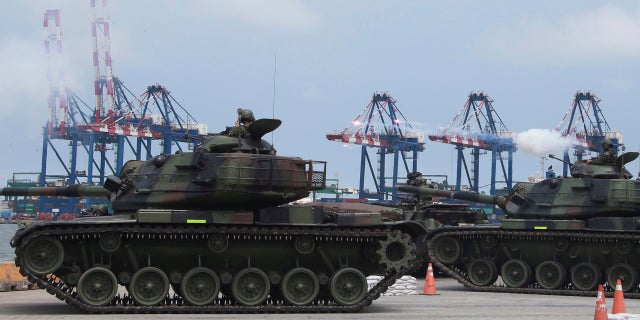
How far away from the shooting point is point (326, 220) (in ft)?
89.0

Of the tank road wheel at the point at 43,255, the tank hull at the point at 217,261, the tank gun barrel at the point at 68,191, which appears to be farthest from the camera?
the tank gun barrel at the point at 68,191

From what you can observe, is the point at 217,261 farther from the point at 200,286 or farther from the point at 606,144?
the point at 606,144

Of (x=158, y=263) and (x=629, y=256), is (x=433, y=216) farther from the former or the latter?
(x=158, y=263)

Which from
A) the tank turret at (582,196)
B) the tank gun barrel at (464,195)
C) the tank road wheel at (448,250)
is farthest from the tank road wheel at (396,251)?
the tank gun barrel at (464,195)

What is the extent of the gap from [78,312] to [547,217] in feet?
55.0

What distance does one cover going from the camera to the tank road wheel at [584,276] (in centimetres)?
3525

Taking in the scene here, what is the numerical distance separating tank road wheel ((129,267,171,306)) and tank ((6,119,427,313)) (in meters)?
0.02

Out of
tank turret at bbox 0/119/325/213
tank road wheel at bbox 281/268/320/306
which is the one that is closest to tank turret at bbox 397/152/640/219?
tank turret at bbox 0/119/325/213

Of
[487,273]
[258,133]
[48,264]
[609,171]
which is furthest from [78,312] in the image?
[609,171]

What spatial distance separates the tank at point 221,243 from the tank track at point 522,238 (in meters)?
9.01

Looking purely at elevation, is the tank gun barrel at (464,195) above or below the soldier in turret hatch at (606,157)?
below

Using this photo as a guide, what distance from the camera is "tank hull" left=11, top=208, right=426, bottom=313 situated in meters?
25.0

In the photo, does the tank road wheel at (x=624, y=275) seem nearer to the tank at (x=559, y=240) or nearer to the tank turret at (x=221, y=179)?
the tank at (x=559, y=240)

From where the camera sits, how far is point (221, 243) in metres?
26.2
